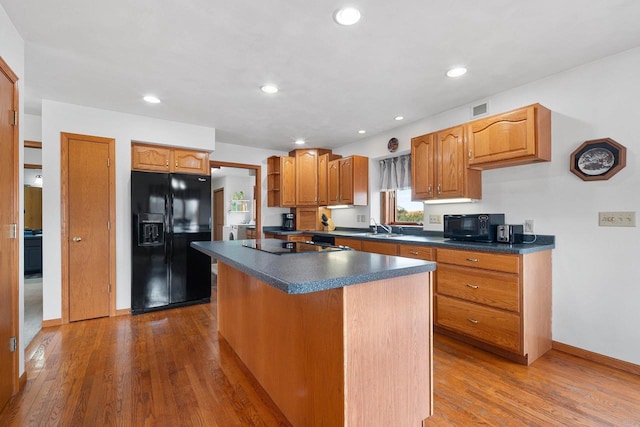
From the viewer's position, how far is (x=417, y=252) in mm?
3078

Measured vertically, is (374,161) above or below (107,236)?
above

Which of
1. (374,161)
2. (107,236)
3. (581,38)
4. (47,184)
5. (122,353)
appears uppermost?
(581,38)

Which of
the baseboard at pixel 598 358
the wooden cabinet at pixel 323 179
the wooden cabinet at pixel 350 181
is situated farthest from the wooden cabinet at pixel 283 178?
the baseboard at pixel 598 358

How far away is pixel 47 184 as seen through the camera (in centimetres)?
314

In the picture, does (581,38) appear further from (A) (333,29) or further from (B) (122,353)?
(B) (122,353)

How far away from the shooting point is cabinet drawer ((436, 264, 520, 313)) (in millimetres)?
2336

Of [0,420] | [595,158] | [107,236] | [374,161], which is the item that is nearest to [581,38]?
[595,158]

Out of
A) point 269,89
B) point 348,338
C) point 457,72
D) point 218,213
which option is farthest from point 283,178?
point 218,213

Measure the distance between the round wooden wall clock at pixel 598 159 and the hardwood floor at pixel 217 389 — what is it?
4.93 ft

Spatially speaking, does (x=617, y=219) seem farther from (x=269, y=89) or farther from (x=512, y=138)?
(x=269, y=89)

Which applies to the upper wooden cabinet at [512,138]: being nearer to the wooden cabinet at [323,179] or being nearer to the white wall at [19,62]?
the wooden cabinet at [323,179]

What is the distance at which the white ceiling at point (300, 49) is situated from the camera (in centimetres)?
180

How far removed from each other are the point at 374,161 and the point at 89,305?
418 centimetres

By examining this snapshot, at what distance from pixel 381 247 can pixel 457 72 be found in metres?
1.92
